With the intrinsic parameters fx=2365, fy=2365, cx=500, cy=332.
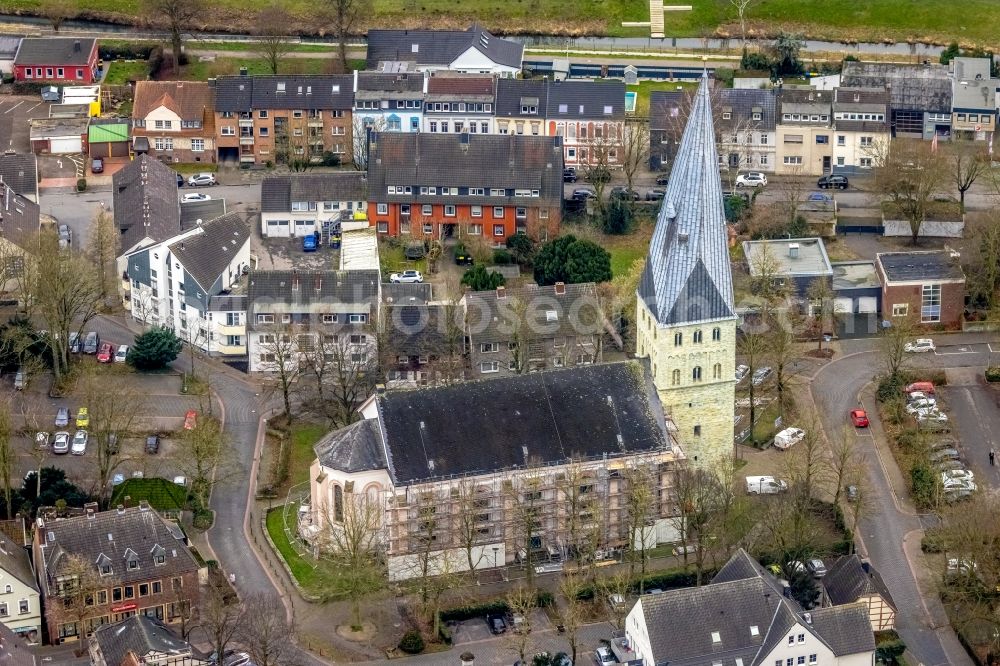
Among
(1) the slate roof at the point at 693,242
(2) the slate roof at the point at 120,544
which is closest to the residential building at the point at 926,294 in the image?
(1) the slate roof at the point at 693,242

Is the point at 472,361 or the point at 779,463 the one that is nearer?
the point at 779,463

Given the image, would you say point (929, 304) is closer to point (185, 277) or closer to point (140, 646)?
point (185, 277)

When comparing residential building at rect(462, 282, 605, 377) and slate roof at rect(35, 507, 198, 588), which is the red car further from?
slate roof at rect(35, 507, 198, 588)

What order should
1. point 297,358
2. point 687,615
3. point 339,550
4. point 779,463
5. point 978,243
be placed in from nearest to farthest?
point 687,615 → point 339,550 → point 779,463 → point 297,358 → point 978,243

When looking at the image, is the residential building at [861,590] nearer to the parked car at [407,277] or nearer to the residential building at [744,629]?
the residential building at [744,629]

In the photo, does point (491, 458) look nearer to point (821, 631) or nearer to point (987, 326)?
point (821, 631)

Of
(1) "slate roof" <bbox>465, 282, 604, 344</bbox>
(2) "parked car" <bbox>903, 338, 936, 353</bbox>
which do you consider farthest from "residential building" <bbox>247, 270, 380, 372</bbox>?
(2) "parked car" <bbox>903, 338, 936, 353</bbox>

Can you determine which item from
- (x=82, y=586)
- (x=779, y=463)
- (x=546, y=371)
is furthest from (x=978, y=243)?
(x=82, y=586)
